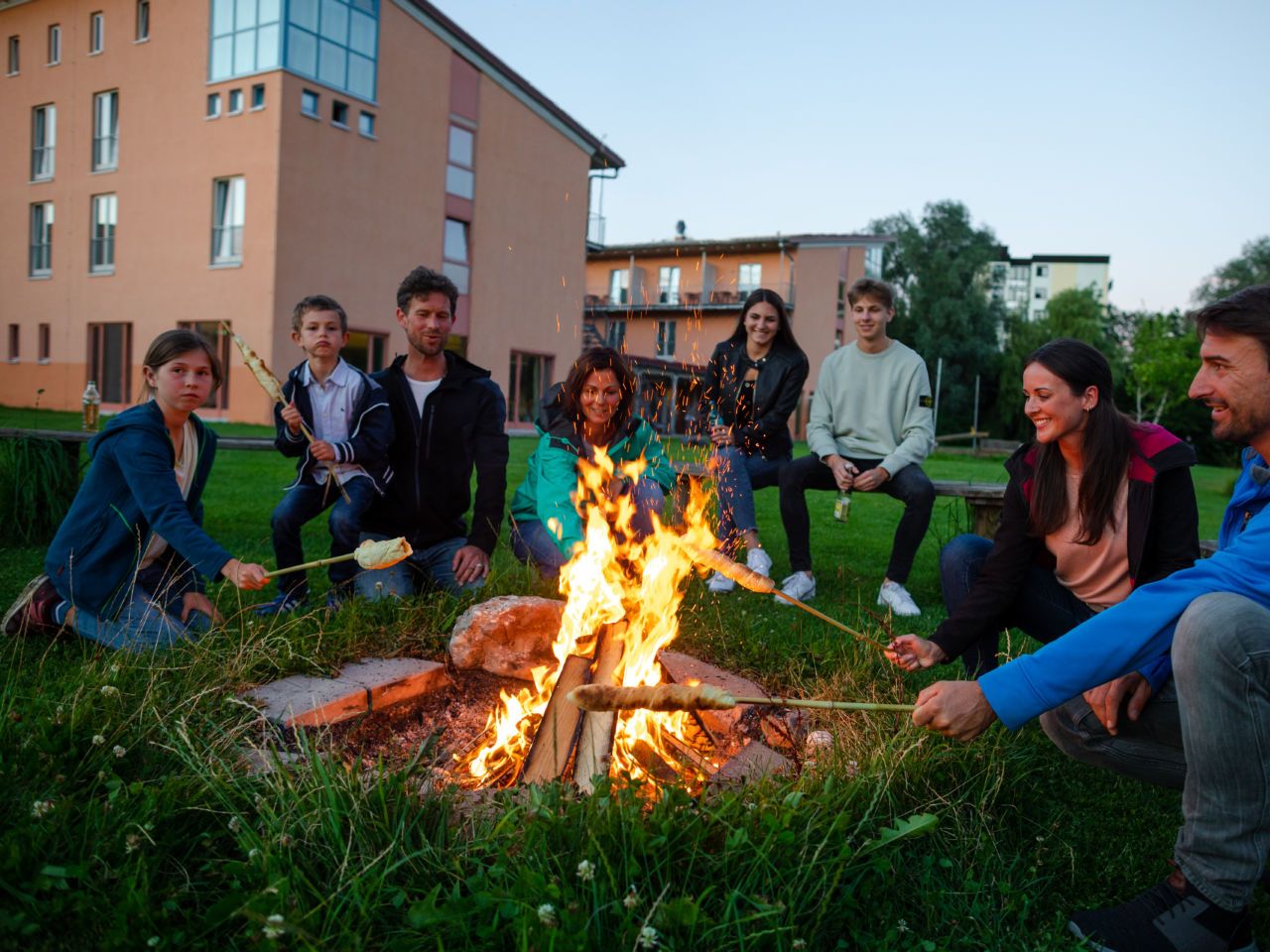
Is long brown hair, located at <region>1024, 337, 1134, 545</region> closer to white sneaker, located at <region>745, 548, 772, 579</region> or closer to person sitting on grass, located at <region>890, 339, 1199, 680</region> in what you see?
person sitting on grass, located at <region>890, 339, 1199, 680</region>

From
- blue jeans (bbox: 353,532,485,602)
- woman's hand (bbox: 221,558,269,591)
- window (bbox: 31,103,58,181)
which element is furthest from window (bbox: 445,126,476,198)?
woman's hand (bbox: 221,558,269,591)

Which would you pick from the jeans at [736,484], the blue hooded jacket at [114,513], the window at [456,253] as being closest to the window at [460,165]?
the window at [456,253]

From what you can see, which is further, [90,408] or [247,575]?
[90,408]

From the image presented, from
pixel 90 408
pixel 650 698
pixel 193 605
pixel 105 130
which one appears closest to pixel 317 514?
pixel 193 605

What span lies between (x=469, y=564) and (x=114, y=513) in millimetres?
1476

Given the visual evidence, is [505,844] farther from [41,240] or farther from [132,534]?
[41,240]

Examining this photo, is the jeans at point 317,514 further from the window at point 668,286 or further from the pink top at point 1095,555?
the window at point 668,286

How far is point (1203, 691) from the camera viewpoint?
2.13 metres

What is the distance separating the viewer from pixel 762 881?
83.0 inches

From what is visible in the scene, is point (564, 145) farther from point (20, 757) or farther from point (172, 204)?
point (20, 757)

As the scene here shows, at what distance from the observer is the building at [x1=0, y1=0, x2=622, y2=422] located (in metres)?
19.7

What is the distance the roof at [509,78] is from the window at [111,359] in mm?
10192

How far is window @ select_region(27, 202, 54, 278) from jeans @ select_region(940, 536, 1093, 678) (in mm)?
26270

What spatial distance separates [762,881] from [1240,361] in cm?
184
